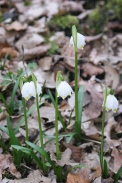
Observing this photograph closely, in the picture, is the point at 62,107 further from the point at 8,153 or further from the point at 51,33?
the point at 51,33

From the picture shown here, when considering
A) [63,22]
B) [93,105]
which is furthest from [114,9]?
[93,105]

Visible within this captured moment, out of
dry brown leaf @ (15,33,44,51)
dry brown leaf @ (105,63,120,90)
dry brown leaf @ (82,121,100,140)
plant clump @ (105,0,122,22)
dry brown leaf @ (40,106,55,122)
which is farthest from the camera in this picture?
plant clump @ (105,0,122,22)

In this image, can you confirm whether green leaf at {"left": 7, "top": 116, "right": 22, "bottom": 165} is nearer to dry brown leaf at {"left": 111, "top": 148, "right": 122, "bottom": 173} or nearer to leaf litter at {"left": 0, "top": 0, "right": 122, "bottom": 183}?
leaf litter at {"left": 0, "top": 0, "right": 122, "bottom": 183}

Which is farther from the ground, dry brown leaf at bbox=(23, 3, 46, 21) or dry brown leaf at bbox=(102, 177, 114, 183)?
dry brown leaf at bbox=(23, 3, 46, 21)

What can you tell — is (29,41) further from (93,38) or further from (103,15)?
(103,15)

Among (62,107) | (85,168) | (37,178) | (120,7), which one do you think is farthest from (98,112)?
(120,7)

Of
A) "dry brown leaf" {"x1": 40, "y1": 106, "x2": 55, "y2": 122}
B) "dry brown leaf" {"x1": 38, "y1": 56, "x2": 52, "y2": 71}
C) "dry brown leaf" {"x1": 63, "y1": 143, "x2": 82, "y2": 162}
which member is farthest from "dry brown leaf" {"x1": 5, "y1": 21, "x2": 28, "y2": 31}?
"dry brown leaf" {"x1": 63, "y1": 143, "x2": 82, "y2": 162}

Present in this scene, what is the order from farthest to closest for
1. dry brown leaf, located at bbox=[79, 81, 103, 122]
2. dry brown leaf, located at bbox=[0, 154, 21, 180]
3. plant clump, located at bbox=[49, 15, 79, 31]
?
plant clump, located at bbox=[49, 15, 79, 31], dry brown leaf, located at bbox=[79, 81, 103, 122], dry brown leaf, located at bbox=[0, 154, 21, 180]
